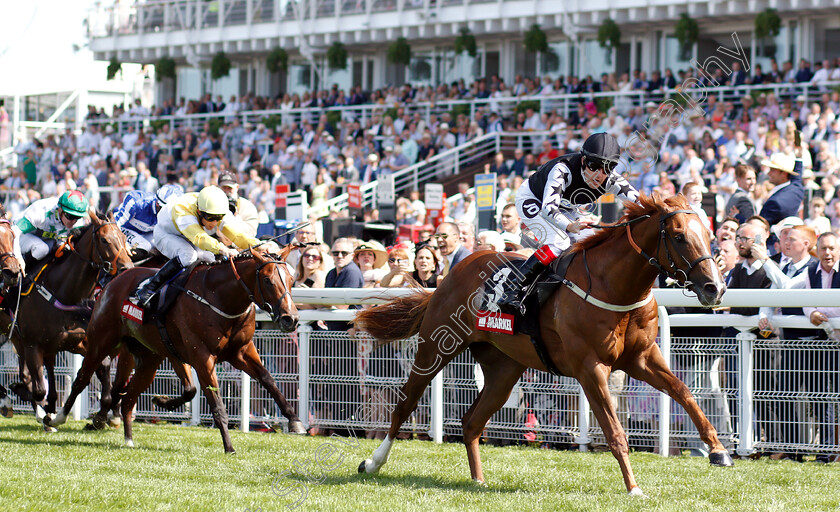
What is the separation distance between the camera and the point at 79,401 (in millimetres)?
9789

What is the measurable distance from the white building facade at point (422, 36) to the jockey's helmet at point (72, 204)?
14.2m


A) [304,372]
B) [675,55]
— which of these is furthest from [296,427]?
[675,55]

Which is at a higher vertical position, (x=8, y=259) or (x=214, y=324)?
(x=8, y=259)

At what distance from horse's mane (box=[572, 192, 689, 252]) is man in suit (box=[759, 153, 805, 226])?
357 centimetres

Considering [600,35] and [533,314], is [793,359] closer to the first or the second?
[533,314]

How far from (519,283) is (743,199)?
416 cm

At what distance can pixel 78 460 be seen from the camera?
6.65 metres

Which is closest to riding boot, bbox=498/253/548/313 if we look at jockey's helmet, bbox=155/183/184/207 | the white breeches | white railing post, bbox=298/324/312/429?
the white breeches

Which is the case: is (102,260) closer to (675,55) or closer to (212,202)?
(212,202)

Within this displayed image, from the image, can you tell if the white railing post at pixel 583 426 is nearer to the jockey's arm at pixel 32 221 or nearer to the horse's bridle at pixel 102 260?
the horse's bridle at pixel 102 260

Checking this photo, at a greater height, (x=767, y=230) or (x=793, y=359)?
(x=767, y=230)

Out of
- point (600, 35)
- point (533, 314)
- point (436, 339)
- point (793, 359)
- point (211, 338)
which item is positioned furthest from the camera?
point (600, 35)

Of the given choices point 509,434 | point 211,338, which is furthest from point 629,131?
point 211,338

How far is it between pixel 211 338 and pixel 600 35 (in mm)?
17535
